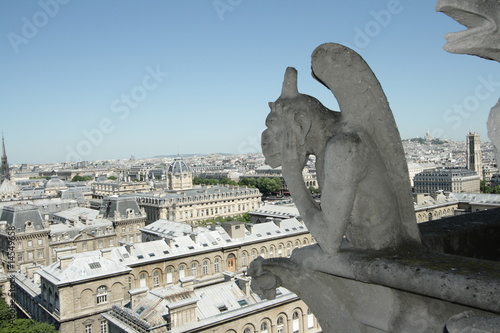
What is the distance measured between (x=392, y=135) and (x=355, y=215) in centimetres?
69

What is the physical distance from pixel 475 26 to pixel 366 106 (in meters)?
1.07

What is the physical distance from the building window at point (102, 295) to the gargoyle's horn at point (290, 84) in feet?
89.6

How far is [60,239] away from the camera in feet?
159

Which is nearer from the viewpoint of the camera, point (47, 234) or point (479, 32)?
point (479, 32)

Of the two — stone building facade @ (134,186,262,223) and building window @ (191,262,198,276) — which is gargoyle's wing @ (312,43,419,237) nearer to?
building window @ (191,262,198,276)

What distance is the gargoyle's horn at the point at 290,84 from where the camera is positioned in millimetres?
3951

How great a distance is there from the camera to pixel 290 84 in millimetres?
3973

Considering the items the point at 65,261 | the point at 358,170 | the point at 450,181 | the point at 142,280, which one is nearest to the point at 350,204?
the point at 358,170

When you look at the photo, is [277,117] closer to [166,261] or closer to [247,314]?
[247,314]

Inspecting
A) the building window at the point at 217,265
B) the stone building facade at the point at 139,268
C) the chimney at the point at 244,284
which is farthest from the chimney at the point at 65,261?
the chimney at the point at 244,284

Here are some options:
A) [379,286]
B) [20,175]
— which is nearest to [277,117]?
[379,286]

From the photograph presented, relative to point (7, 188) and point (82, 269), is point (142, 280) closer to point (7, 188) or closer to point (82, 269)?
point (82, 269)

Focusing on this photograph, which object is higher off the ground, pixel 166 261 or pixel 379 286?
pixel 379 286

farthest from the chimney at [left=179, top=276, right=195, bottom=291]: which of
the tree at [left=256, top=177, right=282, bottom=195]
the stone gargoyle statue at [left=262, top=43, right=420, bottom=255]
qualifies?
the tree at [left=256, top=177, right=282, bottom=195]
